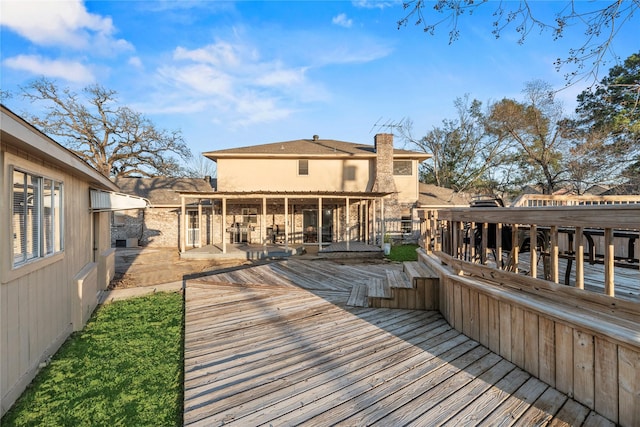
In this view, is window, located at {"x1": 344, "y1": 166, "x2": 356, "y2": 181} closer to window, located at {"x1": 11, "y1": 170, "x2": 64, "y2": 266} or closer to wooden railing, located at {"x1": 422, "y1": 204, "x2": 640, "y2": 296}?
wooden railing, located at {"x1": 422, "y1": 204, "x2": 640, "y2": 296}

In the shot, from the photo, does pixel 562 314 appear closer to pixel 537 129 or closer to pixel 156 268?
pixel 156 268

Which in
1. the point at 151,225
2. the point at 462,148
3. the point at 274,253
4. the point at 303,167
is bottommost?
the point at 274,253

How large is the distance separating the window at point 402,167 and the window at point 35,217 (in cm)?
1460

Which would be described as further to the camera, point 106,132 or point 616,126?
point 106,132

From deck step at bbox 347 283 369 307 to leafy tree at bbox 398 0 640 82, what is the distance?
4.05 metres

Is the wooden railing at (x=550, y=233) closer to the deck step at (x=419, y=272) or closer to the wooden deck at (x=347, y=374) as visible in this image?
the deck step at (x=419, y=272)

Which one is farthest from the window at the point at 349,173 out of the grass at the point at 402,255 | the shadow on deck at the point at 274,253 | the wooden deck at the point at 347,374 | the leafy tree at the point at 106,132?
the leafy tree at the point at 106,132

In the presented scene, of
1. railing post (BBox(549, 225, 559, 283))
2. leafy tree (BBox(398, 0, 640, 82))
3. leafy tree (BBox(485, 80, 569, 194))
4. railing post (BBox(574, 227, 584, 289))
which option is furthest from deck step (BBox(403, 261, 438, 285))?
leafy tree (BBox(485, 80, 569, 194))

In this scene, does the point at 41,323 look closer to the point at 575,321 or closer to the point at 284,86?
the point at 575,321

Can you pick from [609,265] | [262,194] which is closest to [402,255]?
[262,194]

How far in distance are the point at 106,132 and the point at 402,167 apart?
22903mm

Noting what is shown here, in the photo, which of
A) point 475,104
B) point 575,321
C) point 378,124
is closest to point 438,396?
point 575,321

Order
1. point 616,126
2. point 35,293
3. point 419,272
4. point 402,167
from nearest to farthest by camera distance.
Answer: point 35,293 → point 419,272 → point 616,126 → point 402,167

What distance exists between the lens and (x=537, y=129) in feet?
64.4
